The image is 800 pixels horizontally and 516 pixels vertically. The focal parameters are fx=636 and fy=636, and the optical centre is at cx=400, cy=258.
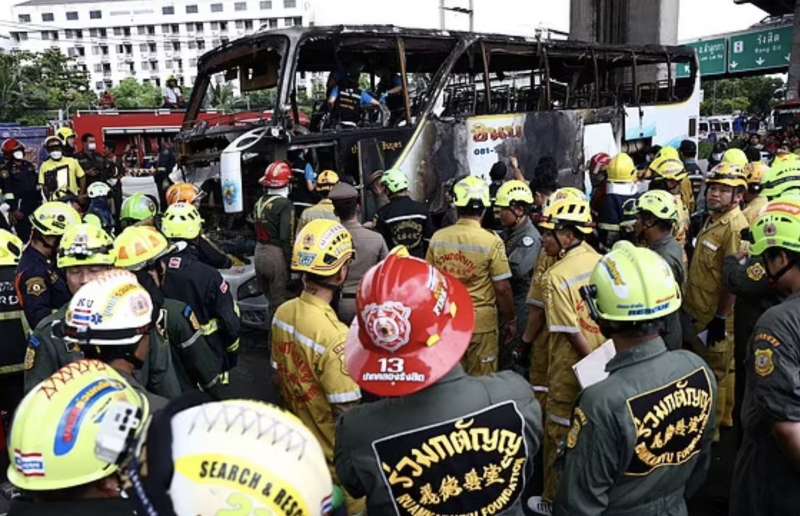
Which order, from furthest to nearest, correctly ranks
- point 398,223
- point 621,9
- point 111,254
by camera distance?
point 621,9, point 398,223, point 111,254

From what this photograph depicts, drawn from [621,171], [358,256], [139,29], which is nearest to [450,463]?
[358,256]

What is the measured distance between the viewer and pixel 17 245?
4.12 m

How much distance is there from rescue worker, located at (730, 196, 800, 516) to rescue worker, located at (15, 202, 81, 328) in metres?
3.76

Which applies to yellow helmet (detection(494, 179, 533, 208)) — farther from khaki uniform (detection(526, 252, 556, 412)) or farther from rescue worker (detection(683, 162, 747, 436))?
rescue worker (detection(683, 162, 747, 436))

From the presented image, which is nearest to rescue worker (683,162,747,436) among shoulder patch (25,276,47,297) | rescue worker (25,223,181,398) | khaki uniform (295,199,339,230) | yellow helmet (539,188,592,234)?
yellow helmet (539,188,592,234)

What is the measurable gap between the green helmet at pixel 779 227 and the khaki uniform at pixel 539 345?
1410 mm

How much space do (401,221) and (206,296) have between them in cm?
199

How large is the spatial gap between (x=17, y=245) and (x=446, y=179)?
528cm

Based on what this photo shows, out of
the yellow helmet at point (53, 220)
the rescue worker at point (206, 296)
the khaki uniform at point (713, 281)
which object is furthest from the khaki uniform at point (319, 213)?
the khaki uniform at point (713, 281)

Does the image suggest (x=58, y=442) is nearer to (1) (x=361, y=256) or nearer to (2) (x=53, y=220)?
(2) (x=53, y=220)

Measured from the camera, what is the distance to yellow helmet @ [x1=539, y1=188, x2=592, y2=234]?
365cm

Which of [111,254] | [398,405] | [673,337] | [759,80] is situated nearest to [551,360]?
[673,337]

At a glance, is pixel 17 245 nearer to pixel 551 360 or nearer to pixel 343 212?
pixel 343 212

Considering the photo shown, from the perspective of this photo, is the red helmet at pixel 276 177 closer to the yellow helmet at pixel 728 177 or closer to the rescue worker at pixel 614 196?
the rescue worker at pixel 614 196
